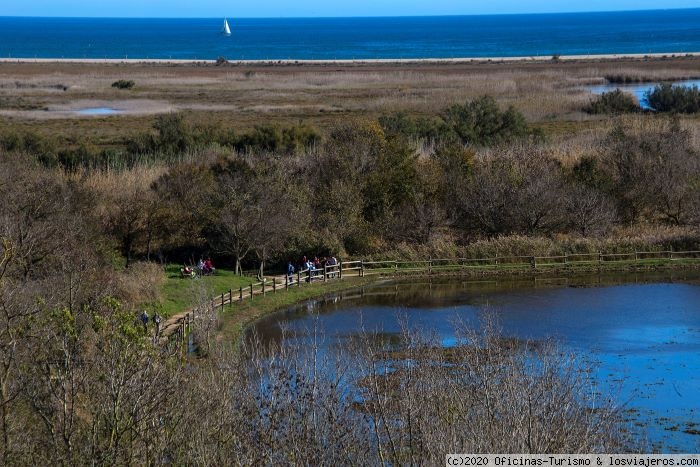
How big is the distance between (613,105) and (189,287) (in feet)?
172

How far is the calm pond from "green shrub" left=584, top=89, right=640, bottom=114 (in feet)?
130

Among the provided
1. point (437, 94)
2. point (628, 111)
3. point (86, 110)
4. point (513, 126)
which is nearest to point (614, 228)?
point (513, 126)

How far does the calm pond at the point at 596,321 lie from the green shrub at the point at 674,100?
42.7 m

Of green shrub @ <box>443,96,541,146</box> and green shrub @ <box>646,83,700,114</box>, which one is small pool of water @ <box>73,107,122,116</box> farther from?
green shrub @ <box>646,83,700,114</box>

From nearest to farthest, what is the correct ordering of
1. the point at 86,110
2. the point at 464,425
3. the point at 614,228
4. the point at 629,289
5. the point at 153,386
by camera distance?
1. the point at 153,386
2. the point at 464,425
3. the point at 629,289
4. the point at 614,228
5. the point at 86,110

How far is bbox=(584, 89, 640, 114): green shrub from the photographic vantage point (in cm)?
8212

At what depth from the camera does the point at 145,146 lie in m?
65.2

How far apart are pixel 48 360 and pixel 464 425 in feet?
22.2

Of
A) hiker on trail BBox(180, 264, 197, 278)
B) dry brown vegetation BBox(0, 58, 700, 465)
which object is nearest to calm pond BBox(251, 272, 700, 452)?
dry brown vegetation BBox(0, 58, 700, 465)

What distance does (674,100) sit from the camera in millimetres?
84312

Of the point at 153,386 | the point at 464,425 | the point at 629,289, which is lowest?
the point at 629,289

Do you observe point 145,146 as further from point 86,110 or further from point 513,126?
point 86,110

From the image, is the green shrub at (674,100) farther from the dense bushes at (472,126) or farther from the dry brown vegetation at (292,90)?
the dense bushes at (472,126)

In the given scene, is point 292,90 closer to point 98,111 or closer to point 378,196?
point 98,111
